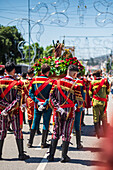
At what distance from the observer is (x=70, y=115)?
500cm

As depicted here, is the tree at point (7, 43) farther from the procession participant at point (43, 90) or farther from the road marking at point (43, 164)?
the road marking at point (43, 164)

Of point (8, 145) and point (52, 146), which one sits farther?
point (8, 145)

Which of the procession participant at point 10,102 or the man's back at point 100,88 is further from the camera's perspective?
the man's back at point 100,88

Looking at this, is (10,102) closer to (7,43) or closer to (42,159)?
(42,159)

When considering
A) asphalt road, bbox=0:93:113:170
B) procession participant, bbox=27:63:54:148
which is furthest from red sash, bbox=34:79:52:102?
asphalt road, bbox=0:93:113:170

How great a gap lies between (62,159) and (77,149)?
110 cm

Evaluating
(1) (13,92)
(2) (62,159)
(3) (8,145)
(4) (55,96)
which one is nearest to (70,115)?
(4) (55,96)

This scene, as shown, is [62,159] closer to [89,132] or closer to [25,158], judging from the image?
[25,158]

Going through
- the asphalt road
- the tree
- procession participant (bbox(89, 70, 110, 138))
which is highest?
the tree

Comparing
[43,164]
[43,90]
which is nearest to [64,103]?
[43,90]

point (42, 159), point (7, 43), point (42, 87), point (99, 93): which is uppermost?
point (7, 43)

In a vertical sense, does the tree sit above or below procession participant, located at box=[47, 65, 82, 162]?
above

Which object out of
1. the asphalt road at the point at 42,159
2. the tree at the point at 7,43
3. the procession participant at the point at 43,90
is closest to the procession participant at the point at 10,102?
the asphalt road at the point at 42,159

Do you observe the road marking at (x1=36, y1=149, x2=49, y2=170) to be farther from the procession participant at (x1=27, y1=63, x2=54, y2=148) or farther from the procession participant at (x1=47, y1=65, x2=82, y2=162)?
the procession participant at (x1=27, y1=63, x2=54, y2=148)
